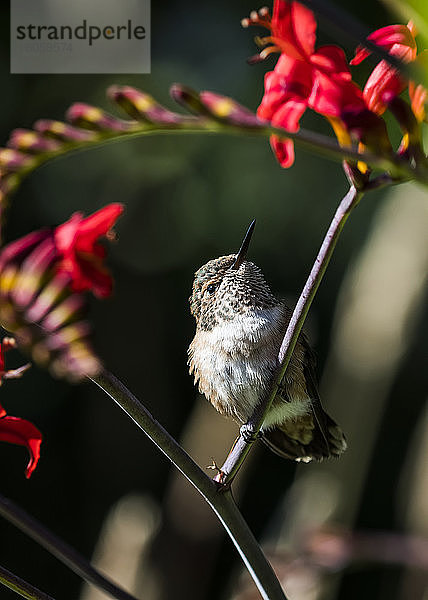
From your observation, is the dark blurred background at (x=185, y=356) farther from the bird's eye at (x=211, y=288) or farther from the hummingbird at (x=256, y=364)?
the bird's eye at (x=211, y=288)

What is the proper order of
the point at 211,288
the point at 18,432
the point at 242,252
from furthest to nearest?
1. the point at 211,288
2. the point at 242,252
3. the point at 18,432

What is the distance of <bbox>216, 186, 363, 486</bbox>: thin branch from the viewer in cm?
48

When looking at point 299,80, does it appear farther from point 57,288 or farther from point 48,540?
point 48,540

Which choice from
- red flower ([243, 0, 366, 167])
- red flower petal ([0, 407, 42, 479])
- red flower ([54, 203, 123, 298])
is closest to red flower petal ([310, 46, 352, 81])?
red flower ([243, 0, 366, 167])

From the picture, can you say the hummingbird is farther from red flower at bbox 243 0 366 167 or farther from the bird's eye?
red flower at bbox 243 0 366 167

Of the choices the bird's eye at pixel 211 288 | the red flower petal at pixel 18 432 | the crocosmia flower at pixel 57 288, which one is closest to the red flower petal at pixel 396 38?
the crocosmia flower at pixel 57 288

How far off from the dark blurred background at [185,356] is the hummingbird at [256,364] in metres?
0.17

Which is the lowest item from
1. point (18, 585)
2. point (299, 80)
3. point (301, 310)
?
point (18, 585)

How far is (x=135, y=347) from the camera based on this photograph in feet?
7.11

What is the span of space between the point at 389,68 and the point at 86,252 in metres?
0.23

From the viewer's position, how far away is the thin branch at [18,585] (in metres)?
0.49

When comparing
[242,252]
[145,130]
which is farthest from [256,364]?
[145,130]

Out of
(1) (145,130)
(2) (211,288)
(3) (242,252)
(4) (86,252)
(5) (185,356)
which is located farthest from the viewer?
(5) (185,356)

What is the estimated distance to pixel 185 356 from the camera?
1980 millimetres
